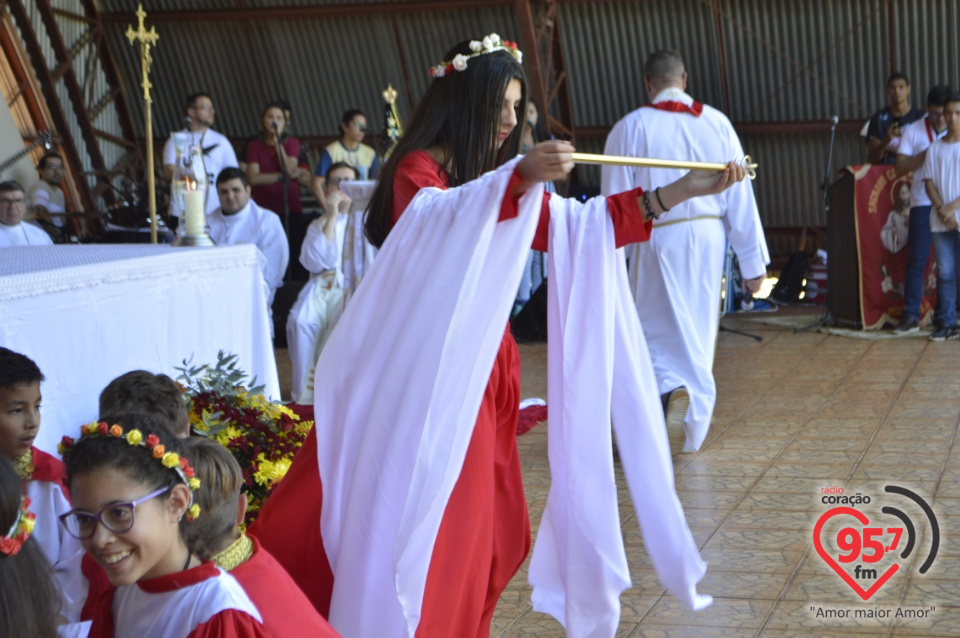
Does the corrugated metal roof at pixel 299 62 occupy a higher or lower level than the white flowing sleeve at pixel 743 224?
higher

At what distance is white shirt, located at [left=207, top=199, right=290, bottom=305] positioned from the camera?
23.5 ft

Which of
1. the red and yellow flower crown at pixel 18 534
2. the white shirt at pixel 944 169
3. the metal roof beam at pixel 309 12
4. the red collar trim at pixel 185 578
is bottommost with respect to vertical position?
the white shirt at pixel 944 169

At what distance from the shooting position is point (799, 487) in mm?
4609

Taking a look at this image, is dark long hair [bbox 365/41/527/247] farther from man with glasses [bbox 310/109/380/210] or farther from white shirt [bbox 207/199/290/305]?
man with glasses [bbox 310/109/380/210]

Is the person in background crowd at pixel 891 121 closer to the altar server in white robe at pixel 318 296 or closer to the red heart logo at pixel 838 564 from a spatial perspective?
the altar server in white robe at pixel 318 296

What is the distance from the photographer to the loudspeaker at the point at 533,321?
9281mm

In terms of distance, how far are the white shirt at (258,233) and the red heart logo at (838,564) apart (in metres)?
3.95

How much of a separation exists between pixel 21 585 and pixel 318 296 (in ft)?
17.5

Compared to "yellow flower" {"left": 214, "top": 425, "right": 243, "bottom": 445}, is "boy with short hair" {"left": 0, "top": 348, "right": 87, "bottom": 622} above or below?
above

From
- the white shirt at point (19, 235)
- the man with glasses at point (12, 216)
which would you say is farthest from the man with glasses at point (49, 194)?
the man with glasses at point (12, 216)

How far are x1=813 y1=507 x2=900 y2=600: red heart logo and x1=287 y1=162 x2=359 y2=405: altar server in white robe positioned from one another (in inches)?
132

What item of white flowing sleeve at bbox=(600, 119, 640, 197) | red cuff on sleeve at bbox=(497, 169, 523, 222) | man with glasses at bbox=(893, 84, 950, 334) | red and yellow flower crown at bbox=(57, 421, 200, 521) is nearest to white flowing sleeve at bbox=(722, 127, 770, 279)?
white flowing sleeve at bbox=(600, 119, 640, 197)

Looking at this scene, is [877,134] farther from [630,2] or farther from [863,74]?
[630,2]

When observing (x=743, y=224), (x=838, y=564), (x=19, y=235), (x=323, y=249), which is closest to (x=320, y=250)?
(x=323, y=249)
